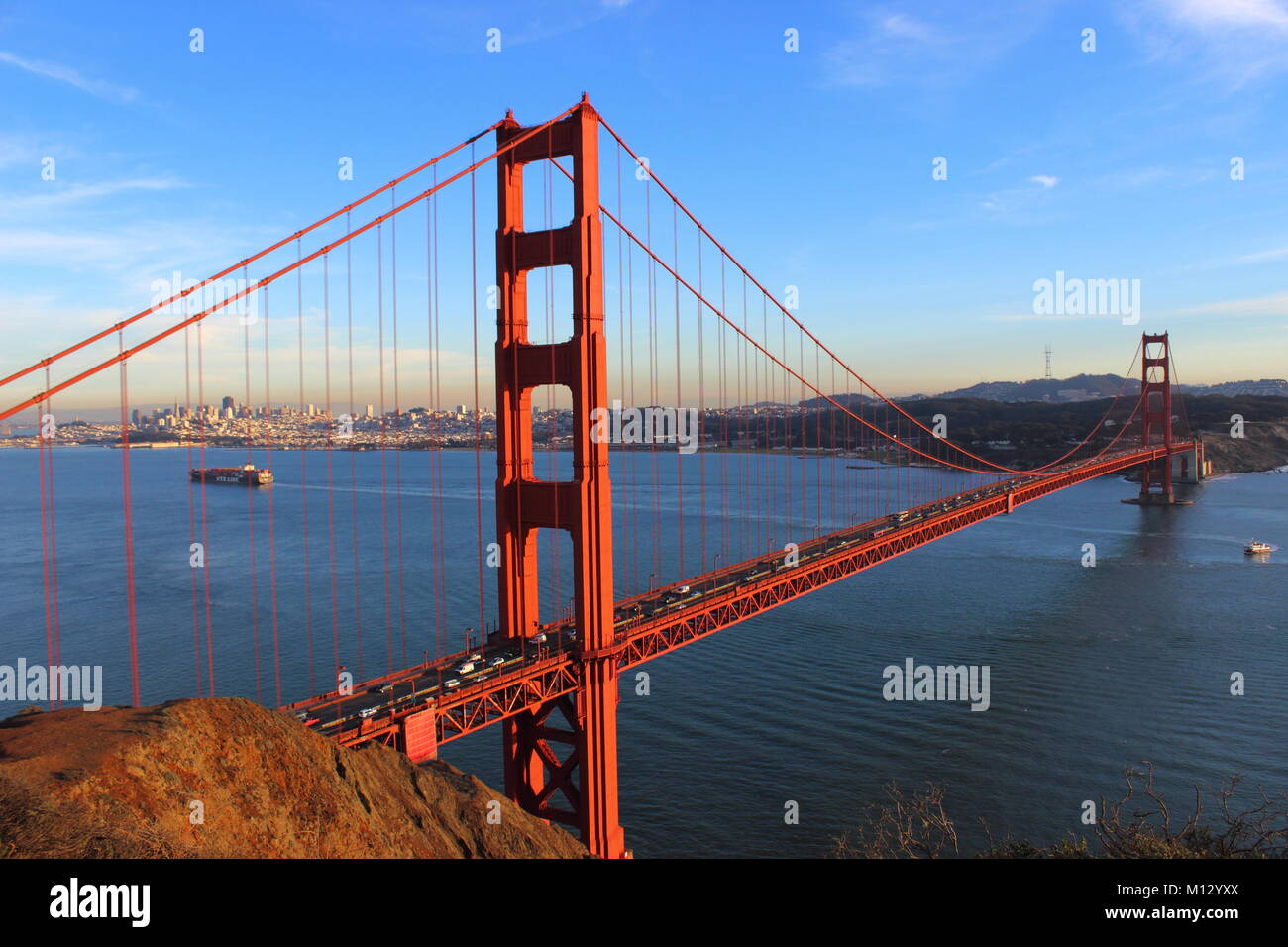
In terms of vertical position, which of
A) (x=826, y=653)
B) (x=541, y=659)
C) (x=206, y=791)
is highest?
(x=206, y=791)

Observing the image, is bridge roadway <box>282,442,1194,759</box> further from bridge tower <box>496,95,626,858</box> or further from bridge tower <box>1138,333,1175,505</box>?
bridge tower <box>1138,333,1175,505</box>

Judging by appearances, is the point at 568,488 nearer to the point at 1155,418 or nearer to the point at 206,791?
the point at 206,791

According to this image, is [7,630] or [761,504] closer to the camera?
[7,630]

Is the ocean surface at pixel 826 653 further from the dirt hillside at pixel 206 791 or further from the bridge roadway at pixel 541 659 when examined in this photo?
the dirt hillside at pixel 206 791

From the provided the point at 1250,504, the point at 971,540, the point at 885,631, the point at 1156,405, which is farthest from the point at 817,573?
the point at 1156,405

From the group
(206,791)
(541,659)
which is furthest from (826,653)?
(206,791)
